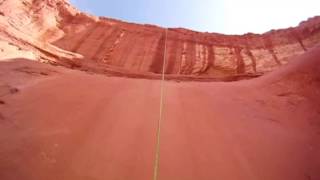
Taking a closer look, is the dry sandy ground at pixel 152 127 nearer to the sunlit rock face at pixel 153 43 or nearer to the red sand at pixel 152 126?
the red sand at pixel 152 126

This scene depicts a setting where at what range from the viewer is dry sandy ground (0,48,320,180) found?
4.15 meters

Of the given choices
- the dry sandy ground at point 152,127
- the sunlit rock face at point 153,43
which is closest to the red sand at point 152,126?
the dry sandy ground at point 152,127

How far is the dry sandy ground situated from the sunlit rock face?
628cm

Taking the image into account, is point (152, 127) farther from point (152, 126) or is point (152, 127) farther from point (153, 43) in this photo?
point (153, 43)

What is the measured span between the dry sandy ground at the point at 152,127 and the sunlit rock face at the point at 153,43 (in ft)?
20.6

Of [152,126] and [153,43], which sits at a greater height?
[153,43]

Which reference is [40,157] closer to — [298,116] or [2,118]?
[2,118]

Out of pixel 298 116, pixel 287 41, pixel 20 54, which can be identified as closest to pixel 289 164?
pixel 298 116

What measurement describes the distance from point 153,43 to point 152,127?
12.3 m

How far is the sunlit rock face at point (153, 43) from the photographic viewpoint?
14.3 metres

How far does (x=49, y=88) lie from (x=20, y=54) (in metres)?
2.59

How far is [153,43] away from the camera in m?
17.0

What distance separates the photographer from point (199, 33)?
18.6 m

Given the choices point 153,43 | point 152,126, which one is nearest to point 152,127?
point 152,126
